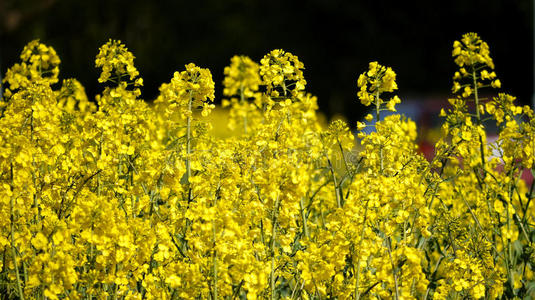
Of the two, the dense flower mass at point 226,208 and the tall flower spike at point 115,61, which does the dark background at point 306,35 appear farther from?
the tall flower spike at point 115,61

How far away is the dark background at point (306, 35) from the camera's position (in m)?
18.4

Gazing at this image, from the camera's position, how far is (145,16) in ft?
73.2

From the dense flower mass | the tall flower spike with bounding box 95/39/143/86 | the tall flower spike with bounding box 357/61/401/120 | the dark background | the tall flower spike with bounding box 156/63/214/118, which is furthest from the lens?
the dark background

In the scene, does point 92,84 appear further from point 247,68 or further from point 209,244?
point 209,244

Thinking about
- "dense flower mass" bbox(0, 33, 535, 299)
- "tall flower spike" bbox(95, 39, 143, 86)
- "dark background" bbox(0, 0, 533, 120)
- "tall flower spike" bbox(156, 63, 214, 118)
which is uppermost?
"dark background" bbox(0, 0, 533, 120)

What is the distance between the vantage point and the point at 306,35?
20.0 metres

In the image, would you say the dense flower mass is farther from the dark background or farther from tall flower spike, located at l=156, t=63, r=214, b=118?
the dark background

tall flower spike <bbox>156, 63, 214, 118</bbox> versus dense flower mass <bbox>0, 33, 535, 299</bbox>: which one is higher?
tall flower spike <bbox>156, 63, 214, 118</bbox>

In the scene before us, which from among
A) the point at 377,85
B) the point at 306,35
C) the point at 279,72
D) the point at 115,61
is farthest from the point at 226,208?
the point at 306,35

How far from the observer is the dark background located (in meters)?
18.4

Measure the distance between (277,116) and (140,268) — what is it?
87 cm

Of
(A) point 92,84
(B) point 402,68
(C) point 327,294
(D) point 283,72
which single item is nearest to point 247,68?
(D) point 283,72

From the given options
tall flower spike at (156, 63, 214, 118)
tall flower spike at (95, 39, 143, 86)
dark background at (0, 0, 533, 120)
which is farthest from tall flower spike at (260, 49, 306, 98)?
dark background at (0, 0, 533, 120)

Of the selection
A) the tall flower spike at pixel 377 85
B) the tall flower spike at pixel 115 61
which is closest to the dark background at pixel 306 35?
the tall flower spike at pixel 377 85
